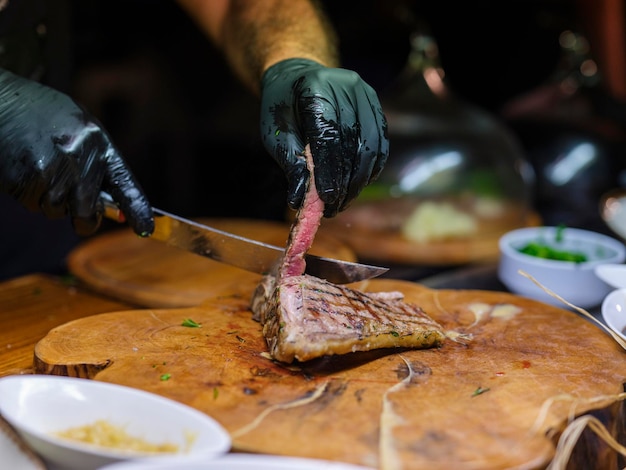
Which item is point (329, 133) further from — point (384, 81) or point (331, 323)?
point (384, 81)

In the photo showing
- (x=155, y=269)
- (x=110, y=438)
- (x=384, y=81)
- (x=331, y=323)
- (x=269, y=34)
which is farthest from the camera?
(x=384, y=81)

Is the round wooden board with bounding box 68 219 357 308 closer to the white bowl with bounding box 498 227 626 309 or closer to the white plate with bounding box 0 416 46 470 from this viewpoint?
the white bowl with bounding box 498 227 626 309

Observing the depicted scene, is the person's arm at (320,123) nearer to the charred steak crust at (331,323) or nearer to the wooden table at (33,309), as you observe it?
the charred steak crust at (331,323)

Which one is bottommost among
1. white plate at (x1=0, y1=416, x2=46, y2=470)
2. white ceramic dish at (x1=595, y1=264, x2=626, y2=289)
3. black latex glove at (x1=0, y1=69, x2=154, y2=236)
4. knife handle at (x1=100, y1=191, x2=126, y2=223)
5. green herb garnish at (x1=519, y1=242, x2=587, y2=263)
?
green herb garnish at (x1=519, y1=242, x2=587, y2=263)

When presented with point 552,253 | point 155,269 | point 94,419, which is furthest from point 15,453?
point 552,253

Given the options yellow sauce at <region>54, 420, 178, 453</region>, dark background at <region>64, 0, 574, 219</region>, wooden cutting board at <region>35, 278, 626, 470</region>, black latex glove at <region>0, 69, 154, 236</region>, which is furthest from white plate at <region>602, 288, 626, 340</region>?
dark background at <region>64, 0, 574, 219</region>

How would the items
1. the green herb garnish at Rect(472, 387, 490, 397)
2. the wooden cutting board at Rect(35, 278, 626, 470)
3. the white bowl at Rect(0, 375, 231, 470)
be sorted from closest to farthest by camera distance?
the white bowl at Rect(0, 375, 231, 470) → the wooden cutting board at Rect(35, 278, 626, 470) → the green herb garnish at Rect(472, 387, 490, 397)

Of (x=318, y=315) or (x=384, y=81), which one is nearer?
(x=318, y=315)
